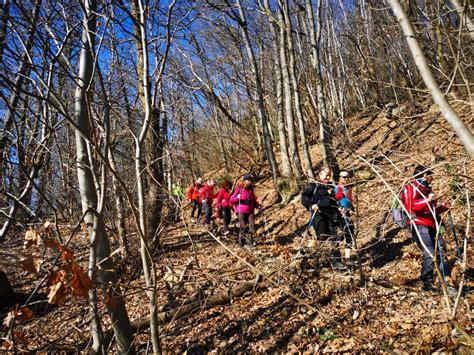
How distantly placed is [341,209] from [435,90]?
9.90 feet

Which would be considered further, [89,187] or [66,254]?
[89,187]

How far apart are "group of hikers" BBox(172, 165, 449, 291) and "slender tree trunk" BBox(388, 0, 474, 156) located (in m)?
0.28

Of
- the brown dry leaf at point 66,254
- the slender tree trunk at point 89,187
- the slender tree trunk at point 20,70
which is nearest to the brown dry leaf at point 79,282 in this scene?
the brown dry leaf at point 66,254

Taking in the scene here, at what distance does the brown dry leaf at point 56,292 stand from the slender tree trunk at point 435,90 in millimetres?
2177

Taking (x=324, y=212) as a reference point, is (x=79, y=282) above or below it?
above

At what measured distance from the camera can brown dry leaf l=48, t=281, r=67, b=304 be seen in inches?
63.2

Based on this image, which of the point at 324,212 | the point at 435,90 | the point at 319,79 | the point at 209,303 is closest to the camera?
the point at 435,90

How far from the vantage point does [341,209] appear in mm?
4336

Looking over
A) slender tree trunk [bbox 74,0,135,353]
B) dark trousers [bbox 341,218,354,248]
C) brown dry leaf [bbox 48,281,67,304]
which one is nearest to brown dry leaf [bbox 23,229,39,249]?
brown dry leaf [bbox 48,281,67,304]

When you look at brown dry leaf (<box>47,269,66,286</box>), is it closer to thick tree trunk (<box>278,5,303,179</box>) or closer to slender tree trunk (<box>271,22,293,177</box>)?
thick tree trunk (<box>278,5,303,179</box>)

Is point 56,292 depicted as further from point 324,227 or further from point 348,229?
point 324,227

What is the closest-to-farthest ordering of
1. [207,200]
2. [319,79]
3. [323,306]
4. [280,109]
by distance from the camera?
[323,306] < [319,79] < [207,200] < [280,109]

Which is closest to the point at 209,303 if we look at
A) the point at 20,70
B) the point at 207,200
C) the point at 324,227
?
the point at 324,227

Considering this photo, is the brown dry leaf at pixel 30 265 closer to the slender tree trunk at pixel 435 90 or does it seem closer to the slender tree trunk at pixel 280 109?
the slender tree trunk at pixel 435 90
